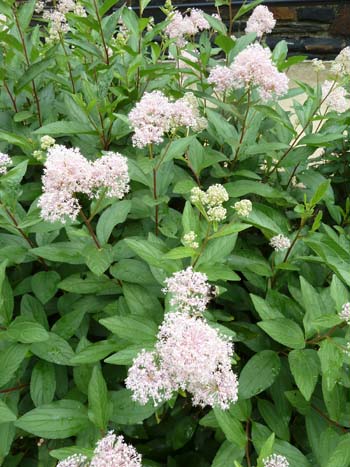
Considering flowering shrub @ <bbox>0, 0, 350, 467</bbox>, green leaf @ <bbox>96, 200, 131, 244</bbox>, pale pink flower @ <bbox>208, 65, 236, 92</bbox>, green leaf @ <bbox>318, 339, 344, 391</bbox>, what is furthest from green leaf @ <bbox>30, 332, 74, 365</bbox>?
pale pink flower @ <bbox>208, 65, 236, 92</bbox>

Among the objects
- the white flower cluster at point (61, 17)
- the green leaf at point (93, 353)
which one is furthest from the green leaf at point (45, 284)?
the white flower cluster at point (61, 17)

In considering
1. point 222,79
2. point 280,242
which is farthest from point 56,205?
point 222,79

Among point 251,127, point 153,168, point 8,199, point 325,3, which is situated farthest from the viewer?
point 325,3

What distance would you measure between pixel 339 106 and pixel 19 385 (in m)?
1.90

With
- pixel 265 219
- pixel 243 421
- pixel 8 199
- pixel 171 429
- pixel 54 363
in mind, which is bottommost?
pixel 171 429

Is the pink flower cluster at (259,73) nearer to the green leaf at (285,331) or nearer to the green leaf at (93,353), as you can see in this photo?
the green leaf at (285,331)

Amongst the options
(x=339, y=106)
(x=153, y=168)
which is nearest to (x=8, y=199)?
(x=153, y=168)

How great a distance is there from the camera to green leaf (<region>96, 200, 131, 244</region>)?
1.61 metres

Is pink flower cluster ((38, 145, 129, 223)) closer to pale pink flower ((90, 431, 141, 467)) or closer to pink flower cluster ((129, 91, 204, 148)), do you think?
pink flower cluster ((129, 91, 204, 148))

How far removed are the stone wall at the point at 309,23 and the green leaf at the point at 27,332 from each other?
230 inches

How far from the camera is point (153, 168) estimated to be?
167 cm

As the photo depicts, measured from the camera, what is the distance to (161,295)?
65.1 inches

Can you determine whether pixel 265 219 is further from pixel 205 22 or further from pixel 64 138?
A: pixel 205 22

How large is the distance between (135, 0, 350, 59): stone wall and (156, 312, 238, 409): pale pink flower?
6093 mm
